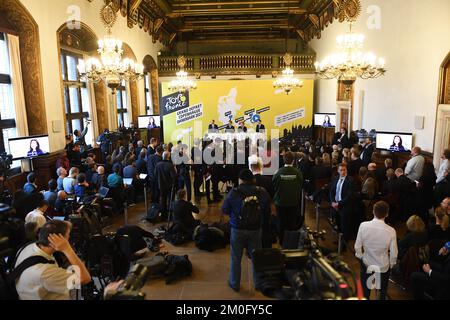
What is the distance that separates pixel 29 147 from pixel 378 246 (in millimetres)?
6646

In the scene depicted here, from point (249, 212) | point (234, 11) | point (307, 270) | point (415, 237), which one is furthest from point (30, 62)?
point (234, 11)

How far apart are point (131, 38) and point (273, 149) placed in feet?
23.7

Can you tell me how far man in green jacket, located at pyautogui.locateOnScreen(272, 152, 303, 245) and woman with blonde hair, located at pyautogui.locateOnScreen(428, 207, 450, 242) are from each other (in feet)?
6.00

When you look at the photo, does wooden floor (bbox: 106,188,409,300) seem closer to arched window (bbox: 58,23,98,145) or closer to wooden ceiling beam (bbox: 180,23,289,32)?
arched window (bbox: 58,23,98,145)

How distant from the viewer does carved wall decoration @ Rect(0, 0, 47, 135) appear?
6.95 metres

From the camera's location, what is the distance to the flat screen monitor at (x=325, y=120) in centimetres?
1394

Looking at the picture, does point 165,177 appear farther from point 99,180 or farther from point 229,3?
point 229,3

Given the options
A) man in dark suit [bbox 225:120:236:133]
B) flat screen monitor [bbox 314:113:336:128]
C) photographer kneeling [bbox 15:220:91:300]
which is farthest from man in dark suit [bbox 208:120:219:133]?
photographer kneeling [bbox 15:220:91:300]

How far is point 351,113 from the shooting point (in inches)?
481

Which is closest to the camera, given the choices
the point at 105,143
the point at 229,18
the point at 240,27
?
the point at 105,143

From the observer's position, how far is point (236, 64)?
55.5 feet

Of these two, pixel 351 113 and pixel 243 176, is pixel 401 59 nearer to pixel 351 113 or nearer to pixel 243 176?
pixel 351 113

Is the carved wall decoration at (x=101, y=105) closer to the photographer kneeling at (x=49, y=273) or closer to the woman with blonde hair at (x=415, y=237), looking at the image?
the photographer kneeling at (x=49, y=273)

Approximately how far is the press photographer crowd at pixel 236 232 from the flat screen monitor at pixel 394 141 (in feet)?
1.83
